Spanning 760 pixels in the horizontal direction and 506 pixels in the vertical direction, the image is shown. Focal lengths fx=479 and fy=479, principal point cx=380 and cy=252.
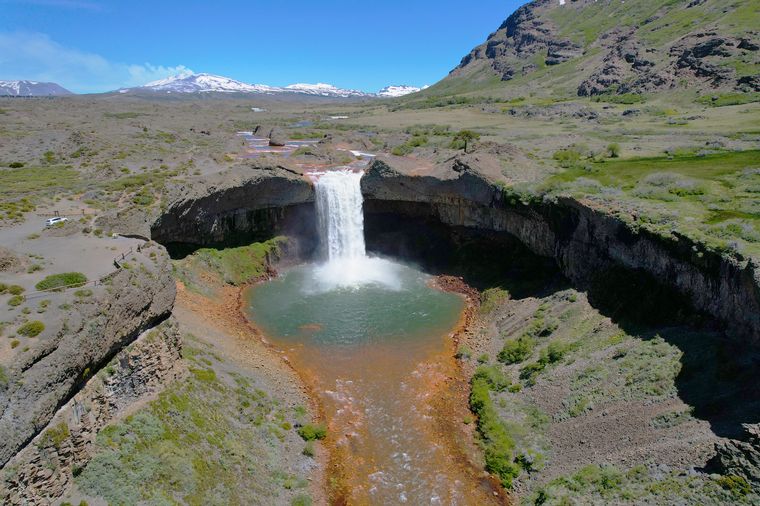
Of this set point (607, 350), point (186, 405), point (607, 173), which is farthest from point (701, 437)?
point (607, 173)

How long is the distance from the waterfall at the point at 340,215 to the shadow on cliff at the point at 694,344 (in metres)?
29.2

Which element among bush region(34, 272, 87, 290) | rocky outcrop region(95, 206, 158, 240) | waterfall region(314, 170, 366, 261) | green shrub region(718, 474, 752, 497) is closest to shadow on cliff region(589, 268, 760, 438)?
green shrub region(718, 474, 752, 497)

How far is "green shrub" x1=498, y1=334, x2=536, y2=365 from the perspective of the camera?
111ft

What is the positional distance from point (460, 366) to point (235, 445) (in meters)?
17.5

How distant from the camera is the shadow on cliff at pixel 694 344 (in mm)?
20697

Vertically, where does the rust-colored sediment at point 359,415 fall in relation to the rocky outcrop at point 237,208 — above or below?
below

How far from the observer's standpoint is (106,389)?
21.6 meters

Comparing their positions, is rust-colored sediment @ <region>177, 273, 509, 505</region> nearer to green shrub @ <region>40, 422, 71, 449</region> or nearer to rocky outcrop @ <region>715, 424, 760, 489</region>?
rocky outcrop @ <region>715, 424, 760, 489</region>

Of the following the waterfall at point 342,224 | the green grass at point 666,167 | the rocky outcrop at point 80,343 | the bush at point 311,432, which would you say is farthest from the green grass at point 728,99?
the rocky outcrop at point 80,343

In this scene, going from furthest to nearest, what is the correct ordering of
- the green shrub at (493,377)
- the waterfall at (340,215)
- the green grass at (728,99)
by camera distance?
the green grass at (728,99)
the waterfall at (340,215)
the green shrub at (493,377)

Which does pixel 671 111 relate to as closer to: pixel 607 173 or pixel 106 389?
pixel 607 173

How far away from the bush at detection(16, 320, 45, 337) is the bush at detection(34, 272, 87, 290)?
3974mm

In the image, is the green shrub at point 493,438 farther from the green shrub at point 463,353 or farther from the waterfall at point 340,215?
the waterfall at point 340,215

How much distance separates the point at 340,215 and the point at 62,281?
34.9 m
